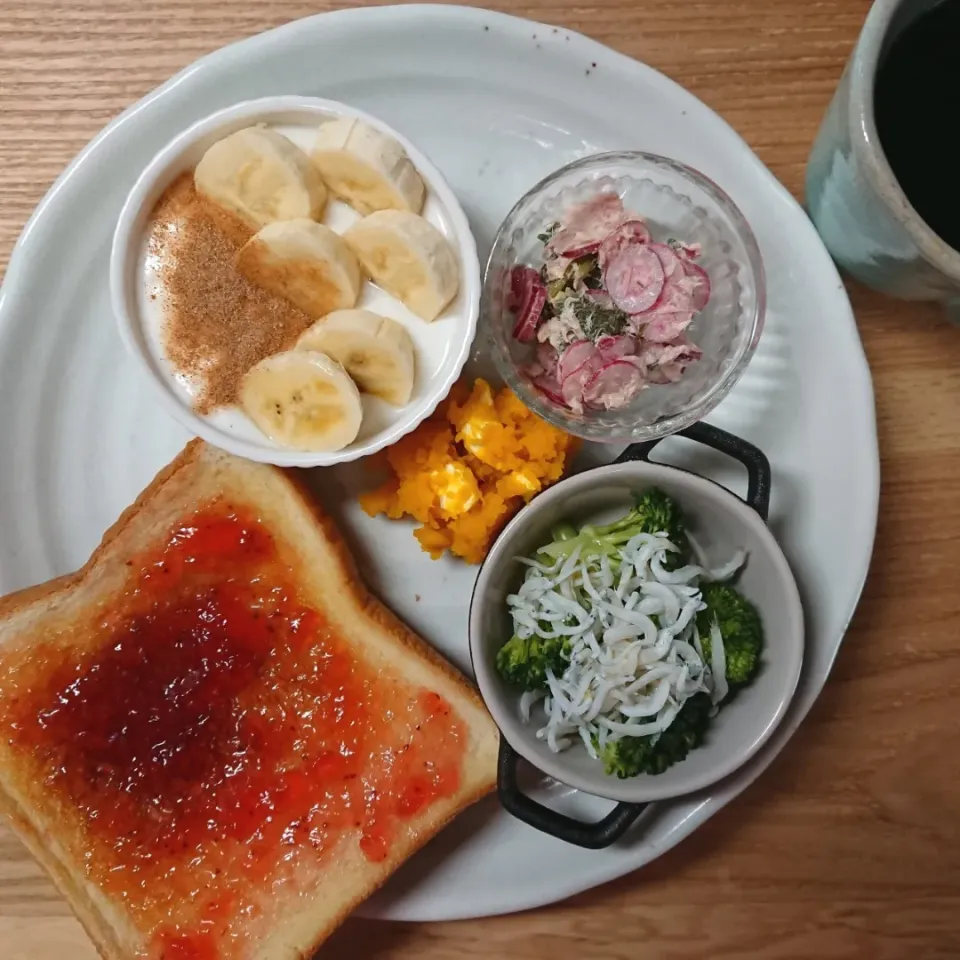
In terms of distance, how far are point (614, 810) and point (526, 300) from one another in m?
0.88

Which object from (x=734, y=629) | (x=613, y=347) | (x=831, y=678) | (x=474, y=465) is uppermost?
(x=613, y=347)

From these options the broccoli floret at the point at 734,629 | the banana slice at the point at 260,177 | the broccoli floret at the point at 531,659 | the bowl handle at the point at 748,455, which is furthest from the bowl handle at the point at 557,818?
the banana slice at the point at 260,177

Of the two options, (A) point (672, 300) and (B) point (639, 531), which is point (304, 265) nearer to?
(A) point (672, 300)

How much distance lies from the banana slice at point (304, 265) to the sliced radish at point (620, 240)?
0.43 meters

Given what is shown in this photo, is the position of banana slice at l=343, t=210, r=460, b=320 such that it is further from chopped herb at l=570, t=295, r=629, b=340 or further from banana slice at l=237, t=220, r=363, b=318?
chopped herb at l=570, t=295, r=629, b=340

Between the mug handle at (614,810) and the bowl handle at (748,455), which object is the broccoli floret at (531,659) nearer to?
the mug handle at (614,810)

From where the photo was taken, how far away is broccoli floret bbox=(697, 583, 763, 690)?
152cm

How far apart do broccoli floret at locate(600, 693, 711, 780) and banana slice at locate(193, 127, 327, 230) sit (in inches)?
41.9

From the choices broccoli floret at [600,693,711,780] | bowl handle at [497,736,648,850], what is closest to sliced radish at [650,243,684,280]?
broccoli floret at [600,693,711,780]

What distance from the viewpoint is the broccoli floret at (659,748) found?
1.49m

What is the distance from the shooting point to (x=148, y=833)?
1.59m

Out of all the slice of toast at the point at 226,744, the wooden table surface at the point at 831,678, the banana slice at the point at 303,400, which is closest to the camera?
the banana slice at the point at 303,400

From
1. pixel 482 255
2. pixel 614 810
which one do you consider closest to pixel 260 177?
pixel 482 255

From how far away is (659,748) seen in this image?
1.51 m
